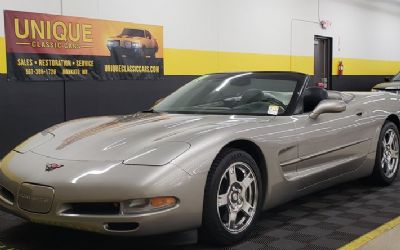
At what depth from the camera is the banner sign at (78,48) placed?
6766 mm

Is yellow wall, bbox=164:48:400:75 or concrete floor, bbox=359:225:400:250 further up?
yellow wall, bbox=164:48:400:75

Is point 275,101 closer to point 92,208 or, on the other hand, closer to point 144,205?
point 144,205

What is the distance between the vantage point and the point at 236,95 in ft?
13.2

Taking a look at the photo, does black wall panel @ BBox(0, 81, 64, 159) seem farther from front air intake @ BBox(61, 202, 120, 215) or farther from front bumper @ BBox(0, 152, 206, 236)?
front air intake @ BBox(61, 202, 120, 215)

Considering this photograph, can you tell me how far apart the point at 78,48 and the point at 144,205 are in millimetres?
5281

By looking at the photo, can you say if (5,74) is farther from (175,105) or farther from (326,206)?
(326,206)

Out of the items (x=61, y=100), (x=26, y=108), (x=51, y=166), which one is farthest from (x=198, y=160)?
(x=61, y=100)

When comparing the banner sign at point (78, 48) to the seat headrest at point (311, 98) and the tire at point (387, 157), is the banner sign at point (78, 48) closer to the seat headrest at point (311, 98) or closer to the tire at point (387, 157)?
the seat headrest at point (311, 98)

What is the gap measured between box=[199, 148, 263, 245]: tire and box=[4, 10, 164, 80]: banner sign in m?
4.63

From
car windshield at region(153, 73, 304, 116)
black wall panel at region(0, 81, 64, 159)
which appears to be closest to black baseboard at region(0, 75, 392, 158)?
black wall panel at region(0, 81, 64, 159)

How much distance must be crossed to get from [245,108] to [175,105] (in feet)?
2.05

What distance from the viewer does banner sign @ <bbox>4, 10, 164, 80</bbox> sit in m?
6.77

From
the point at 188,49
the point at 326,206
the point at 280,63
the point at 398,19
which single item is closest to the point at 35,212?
the point at 326,206

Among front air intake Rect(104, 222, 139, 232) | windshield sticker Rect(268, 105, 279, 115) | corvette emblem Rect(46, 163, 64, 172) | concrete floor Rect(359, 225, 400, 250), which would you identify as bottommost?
concrete floor Rect(359, 225, 400, 250)
